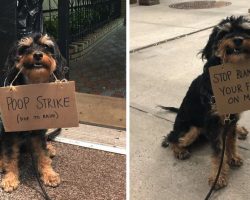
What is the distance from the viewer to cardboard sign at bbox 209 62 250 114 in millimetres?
3051

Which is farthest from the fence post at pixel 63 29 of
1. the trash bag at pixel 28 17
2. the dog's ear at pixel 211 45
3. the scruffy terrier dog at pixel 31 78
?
the dog's ear at pixel 211 45

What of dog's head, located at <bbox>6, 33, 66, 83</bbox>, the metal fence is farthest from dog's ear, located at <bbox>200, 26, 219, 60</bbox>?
the metal fence

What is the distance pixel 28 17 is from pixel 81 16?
15.4 feet

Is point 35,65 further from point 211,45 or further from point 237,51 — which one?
point 237,51

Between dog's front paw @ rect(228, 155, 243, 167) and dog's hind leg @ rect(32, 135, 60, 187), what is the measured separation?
4.99 feet

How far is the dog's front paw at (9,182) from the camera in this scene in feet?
11.6

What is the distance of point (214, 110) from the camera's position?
131 inches

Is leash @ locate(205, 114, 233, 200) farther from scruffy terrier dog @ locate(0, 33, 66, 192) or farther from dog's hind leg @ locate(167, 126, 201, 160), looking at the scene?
scruffy terrier dog @ locate(0, 33, 66, 192)

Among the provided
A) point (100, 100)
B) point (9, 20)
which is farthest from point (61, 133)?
point (9, 20)

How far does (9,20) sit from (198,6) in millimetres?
8966

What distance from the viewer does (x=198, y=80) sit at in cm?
362

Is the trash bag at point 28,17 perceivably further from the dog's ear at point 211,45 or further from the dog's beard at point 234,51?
the dog's beard at point 234,51

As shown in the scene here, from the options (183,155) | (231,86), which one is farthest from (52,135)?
(231,86)

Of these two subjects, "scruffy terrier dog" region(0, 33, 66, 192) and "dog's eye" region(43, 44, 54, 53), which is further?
"dog's eye" region(43, 44, 54, 53)
